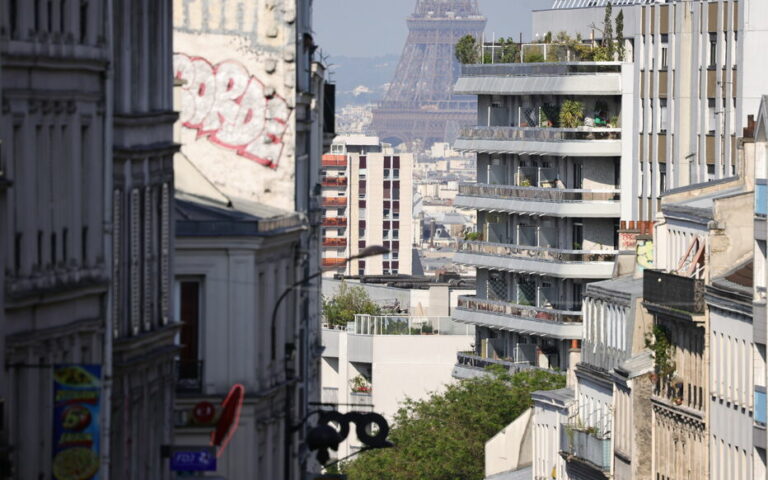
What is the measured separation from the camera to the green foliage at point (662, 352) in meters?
101

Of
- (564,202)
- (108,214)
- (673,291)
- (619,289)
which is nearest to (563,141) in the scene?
(564,202)

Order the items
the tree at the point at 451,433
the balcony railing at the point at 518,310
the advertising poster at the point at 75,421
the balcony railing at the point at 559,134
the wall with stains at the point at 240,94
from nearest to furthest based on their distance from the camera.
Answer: the advertising poster at the point at 75,421
the wall with stains at the point at 240,94
the tree at the point at 451,433
the balcony railing at the point at 518,310
the balcony railing at the point at 559,134

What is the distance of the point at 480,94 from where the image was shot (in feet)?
533

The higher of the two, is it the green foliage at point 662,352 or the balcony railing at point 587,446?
the green foliage at point 662,352

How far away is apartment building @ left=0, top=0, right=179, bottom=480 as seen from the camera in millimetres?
44250

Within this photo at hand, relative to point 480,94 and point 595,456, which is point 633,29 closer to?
point 480,94

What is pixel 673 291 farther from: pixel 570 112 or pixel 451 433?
pixel 570 112

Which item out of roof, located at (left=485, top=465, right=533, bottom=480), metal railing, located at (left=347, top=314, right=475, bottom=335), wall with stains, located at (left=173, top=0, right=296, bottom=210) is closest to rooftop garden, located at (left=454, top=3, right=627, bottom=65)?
roof, located at (left=485, top=465, right=533, bottom=480)

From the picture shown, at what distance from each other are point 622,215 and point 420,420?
786 inches

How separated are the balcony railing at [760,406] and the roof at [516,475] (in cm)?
3760

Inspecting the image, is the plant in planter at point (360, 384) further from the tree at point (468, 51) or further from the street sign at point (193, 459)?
the street sign at point (193, 459)

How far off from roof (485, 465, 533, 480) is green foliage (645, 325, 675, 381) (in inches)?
892

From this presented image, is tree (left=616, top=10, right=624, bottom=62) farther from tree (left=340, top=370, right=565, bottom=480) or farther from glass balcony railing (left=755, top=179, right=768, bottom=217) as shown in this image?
glass balcony railing (left=755, top=179, right=768, bottom=217)

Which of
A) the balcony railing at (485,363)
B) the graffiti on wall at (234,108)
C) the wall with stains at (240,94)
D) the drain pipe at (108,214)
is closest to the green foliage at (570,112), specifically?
the balcony railing at (485,363)
